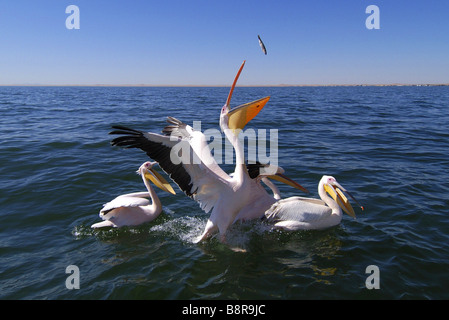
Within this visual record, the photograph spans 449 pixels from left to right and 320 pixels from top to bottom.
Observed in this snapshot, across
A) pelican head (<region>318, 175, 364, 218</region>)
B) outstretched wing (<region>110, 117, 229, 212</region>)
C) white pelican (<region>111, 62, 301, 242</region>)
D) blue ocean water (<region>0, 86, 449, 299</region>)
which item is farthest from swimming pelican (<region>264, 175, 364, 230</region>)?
outstretched wing (<region>110, 117, 229, 212</region>)

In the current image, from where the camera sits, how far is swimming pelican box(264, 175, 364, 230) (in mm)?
5527

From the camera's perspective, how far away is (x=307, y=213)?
552cm

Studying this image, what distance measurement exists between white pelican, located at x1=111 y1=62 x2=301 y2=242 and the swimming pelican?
425 mm

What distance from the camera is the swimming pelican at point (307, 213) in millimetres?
5527

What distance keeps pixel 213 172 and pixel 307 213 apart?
1.87 m

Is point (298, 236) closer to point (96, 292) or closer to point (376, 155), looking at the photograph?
point (96, 292)

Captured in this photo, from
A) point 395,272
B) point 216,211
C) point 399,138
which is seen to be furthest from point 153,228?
point 399,138

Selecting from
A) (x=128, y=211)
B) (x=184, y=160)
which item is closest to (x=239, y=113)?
(x=184, y=160)

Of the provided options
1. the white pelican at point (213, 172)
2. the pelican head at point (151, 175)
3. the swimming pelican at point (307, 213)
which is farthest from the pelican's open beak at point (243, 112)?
the pelican head at point (151, 175)

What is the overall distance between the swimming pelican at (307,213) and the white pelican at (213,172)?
0.42 meters

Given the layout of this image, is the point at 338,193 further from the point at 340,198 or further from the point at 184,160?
the point at 184,160

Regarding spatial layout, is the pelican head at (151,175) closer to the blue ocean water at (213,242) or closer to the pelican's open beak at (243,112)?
the blue ocean water at (213,242)

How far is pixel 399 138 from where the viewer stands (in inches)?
493

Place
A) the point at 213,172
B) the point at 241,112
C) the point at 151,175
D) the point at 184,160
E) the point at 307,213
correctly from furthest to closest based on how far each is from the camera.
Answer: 1. the point at 151,175
2. the point at 307,213
3. the point at 241,112
4. the point at 213,172
5. the point at 184,160
